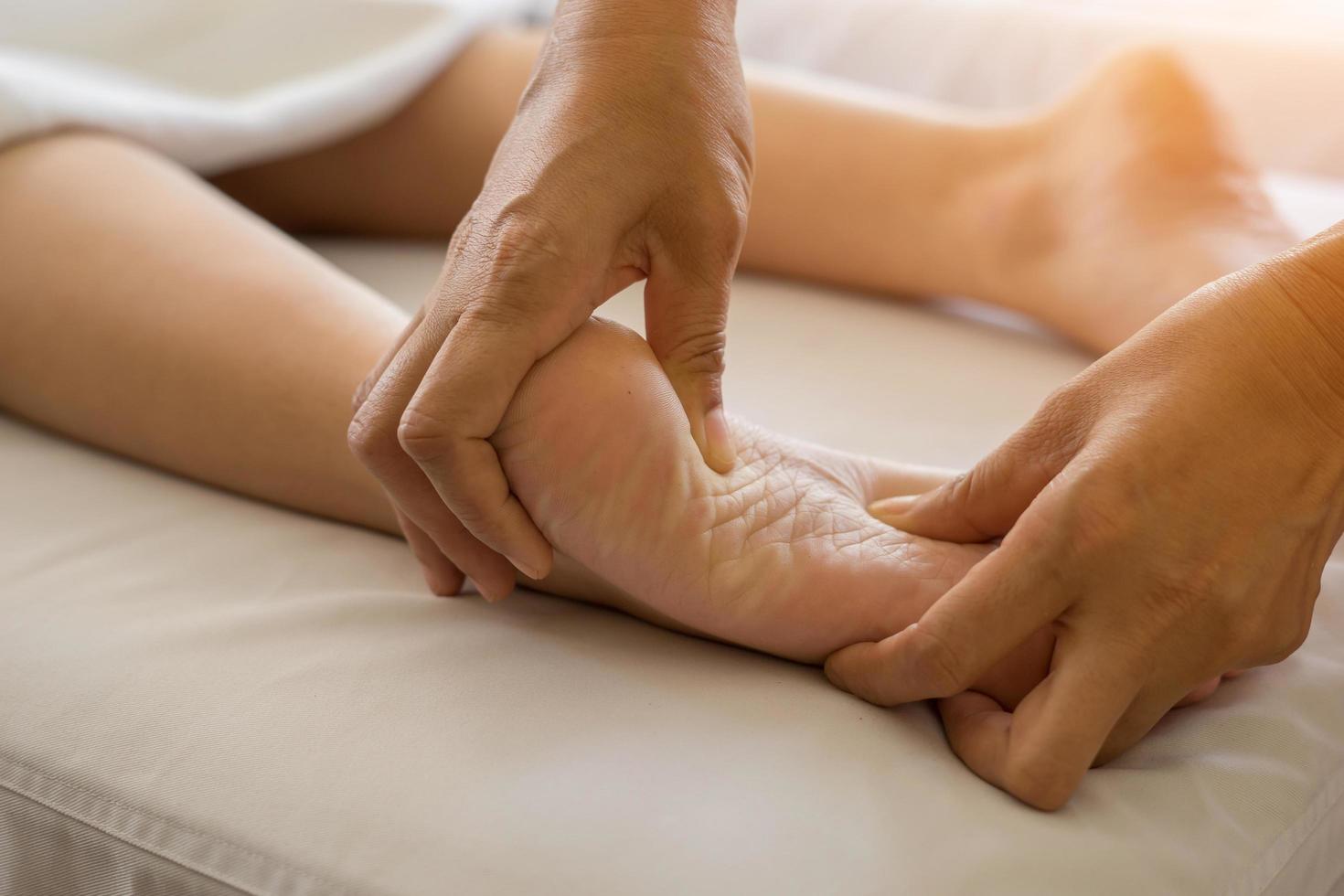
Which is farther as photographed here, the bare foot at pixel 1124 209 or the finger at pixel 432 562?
the bare foot at pixel 1124 209

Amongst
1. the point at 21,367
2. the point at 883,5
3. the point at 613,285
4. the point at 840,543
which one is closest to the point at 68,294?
the point at 21,367

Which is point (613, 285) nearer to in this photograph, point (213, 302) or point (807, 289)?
point (213, 302)

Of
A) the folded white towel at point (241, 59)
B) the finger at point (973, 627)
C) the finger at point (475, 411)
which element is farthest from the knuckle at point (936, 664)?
the folded white towel at point (241, 59)

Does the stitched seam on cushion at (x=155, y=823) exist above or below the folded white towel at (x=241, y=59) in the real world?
below

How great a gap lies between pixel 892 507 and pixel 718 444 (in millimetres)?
122

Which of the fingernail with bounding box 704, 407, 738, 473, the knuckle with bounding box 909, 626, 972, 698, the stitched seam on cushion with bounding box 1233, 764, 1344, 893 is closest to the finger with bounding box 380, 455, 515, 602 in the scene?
the fingernail with bounding box 704, 407, 738, 473

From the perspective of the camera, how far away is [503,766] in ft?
1.91

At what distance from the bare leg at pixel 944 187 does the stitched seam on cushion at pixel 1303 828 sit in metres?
0.45

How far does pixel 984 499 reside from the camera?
0.67m

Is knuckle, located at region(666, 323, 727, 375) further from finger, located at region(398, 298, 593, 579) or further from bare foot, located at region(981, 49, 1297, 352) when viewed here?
bare foot, located at region(981, 49, 1297, 352)

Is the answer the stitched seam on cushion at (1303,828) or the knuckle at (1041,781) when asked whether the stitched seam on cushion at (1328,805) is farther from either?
the knuckle at (1041,781)

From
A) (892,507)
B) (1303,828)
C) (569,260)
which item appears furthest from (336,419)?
(1303,828)

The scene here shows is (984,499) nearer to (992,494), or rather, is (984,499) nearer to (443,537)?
(992,494)

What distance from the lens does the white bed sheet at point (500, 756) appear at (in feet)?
1.78
